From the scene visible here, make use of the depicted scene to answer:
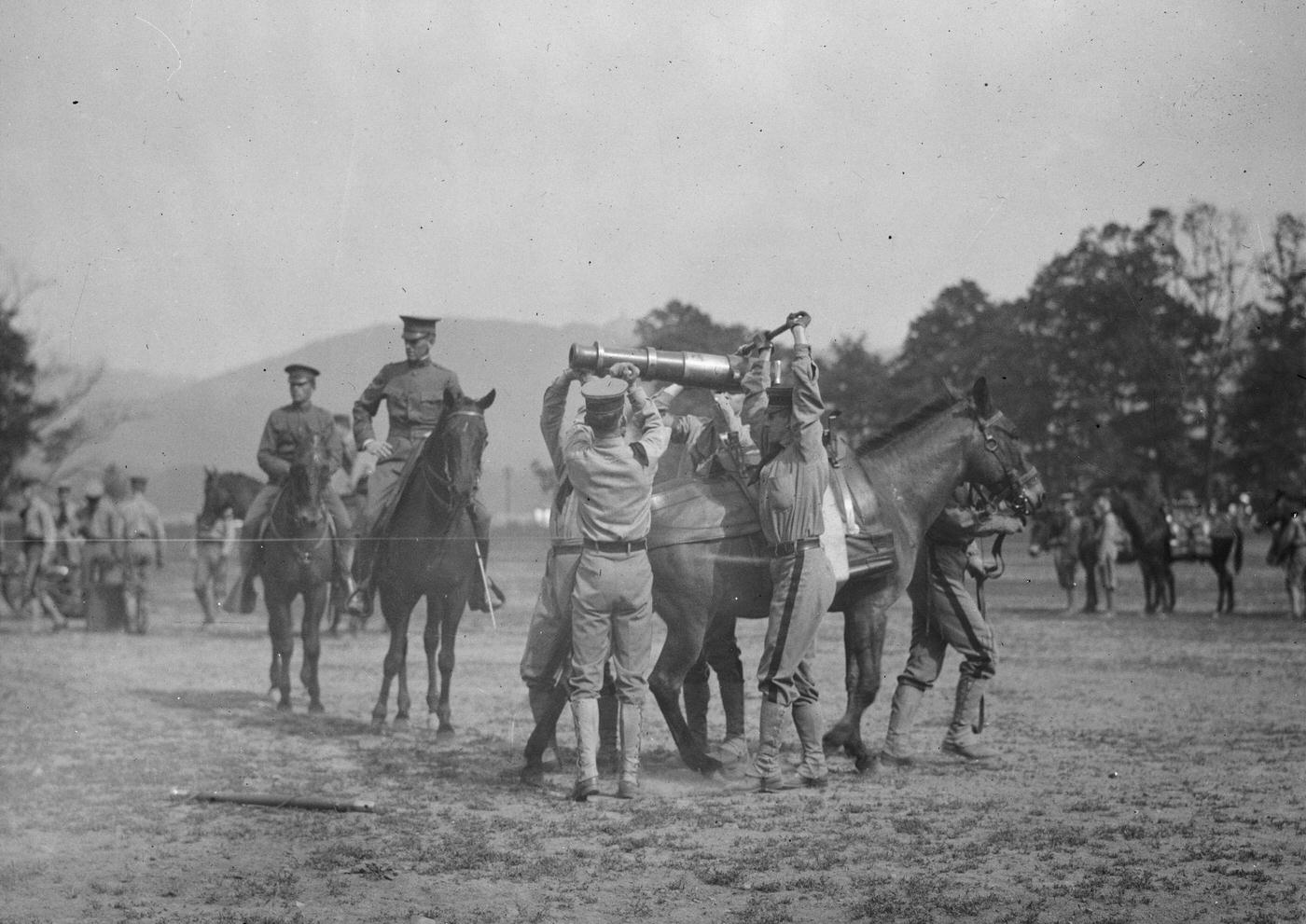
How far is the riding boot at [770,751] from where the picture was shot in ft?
27.3

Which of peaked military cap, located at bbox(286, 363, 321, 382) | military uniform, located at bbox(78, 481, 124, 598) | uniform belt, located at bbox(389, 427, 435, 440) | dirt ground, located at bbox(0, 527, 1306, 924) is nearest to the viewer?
dirt ground, located at bbox(0, 527, 1306, 924)

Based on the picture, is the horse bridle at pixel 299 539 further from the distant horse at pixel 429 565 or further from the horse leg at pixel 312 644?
the distant horse at pixel 429 565

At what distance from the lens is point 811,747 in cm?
851

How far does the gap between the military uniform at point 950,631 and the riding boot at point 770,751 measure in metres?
1.14

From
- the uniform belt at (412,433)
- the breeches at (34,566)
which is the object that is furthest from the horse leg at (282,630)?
the breeches at (34,566)

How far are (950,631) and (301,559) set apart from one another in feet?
18.4

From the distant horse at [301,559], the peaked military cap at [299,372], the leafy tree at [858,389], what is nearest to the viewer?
the peaked military cap at [299,372]

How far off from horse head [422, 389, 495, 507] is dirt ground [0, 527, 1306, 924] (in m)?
1.85

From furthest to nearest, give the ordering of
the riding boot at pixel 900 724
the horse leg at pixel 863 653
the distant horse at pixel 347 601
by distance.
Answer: the distant horse at pixel 347 601, the riding boot at pixel 900 724, the horse leg at pixel 863 653

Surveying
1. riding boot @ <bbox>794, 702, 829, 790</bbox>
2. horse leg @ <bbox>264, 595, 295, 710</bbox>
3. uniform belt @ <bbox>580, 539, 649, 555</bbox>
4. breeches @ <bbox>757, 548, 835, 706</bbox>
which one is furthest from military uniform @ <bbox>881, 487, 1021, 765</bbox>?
horse leg @ <bbox>264, 595, 295, 710</bbox>

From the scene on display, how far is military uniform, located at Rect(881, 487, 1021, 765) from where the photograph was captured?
9.11m

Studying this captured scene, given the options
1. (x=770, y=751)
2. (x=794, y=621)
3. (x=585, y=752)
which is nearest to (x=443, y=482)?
(x=585, y=752)

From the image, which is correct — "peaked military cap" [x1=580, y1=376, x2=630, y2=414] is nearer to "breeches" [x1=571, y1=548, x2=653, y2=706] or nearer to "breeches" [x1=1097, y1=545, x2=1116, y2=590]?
"breeches" [x1=571, y1=548, x2=653, y2=706]

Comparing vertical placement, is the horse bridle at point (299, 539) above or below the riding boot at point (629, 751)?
above
